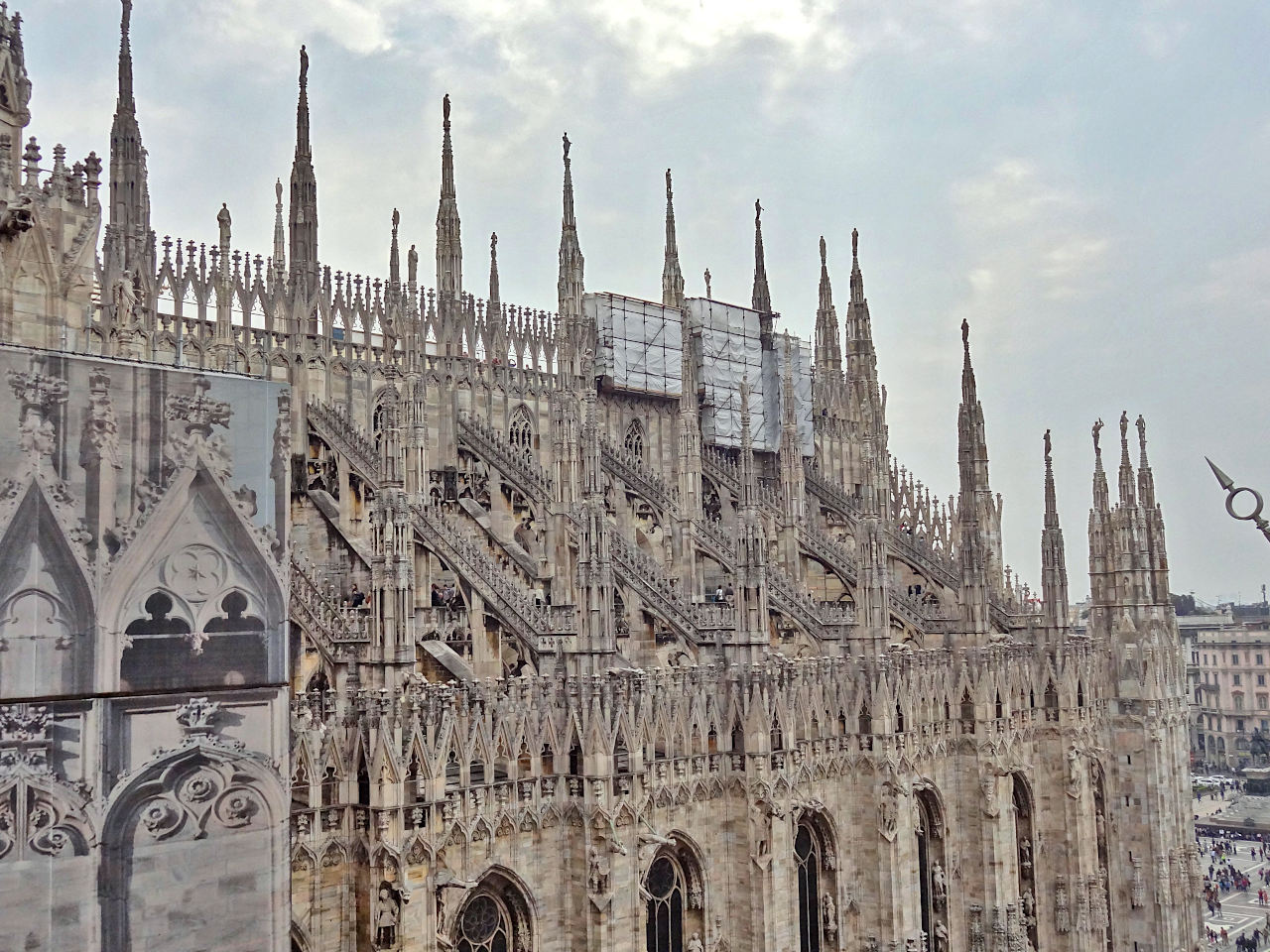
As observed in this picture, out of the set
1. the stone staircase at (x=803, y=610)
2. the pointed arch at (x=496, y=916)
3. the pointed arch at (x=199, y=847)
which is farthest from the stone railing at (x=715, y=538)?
the pointed arch at (x=199, y=847)

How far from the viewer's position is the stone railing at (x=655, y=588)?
27375 mm

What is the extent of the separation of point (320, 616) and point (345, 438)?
8.37m

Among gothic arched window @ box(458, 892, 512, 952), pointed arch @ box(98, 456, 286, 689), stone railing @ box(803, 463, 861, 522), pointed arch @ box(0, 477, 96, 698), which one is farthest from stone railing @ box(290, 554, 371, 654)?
stone railing @ box(803, 463, 861, 522)

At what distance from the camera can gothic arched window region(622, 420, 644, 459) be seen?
136ft

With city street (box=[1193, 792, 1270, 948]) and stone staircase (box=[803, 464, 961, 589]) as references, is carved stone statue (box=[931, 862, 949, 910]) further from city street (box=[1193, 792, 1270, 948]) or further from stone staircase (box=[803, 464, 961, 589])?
city street (box=[1193, 792, 1270, 948])

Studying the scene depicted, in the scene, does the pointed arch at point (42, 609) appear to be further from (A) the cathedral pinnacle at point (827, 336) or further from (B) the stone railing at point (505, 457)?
(A) the cathedral pinnacle at point (827, 336)

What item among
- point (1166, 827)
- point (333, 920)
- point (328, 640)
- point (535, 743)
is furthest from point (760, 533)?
point (1166, 827)

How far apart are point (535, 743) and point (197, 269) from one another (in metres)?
15.6

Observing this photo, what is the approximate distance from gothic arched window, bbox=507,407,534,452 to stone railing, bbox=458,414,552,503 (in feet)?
5.60

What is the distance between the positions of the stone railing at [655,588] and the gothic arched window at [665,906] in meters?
5.27

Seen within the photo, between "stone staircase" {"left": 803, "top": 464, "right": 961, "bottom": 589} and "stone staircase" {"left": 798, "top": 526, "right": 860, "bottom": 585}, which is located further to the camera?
"stone staircase" {"left": 803, "top": 464, "right": 961, "bottom": 589}

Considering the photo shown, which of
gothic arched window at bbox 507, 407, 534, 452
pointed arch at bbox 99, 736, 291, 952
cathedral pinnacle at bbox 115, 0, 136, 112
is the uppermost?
cathedral pinnacle at bbox 115, 0, 136, 112

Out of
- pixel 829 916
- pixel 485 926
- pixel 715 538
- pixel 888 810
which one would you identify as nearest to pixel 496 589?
pixel 485 926

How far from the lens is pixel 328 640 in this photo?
20578 mm
